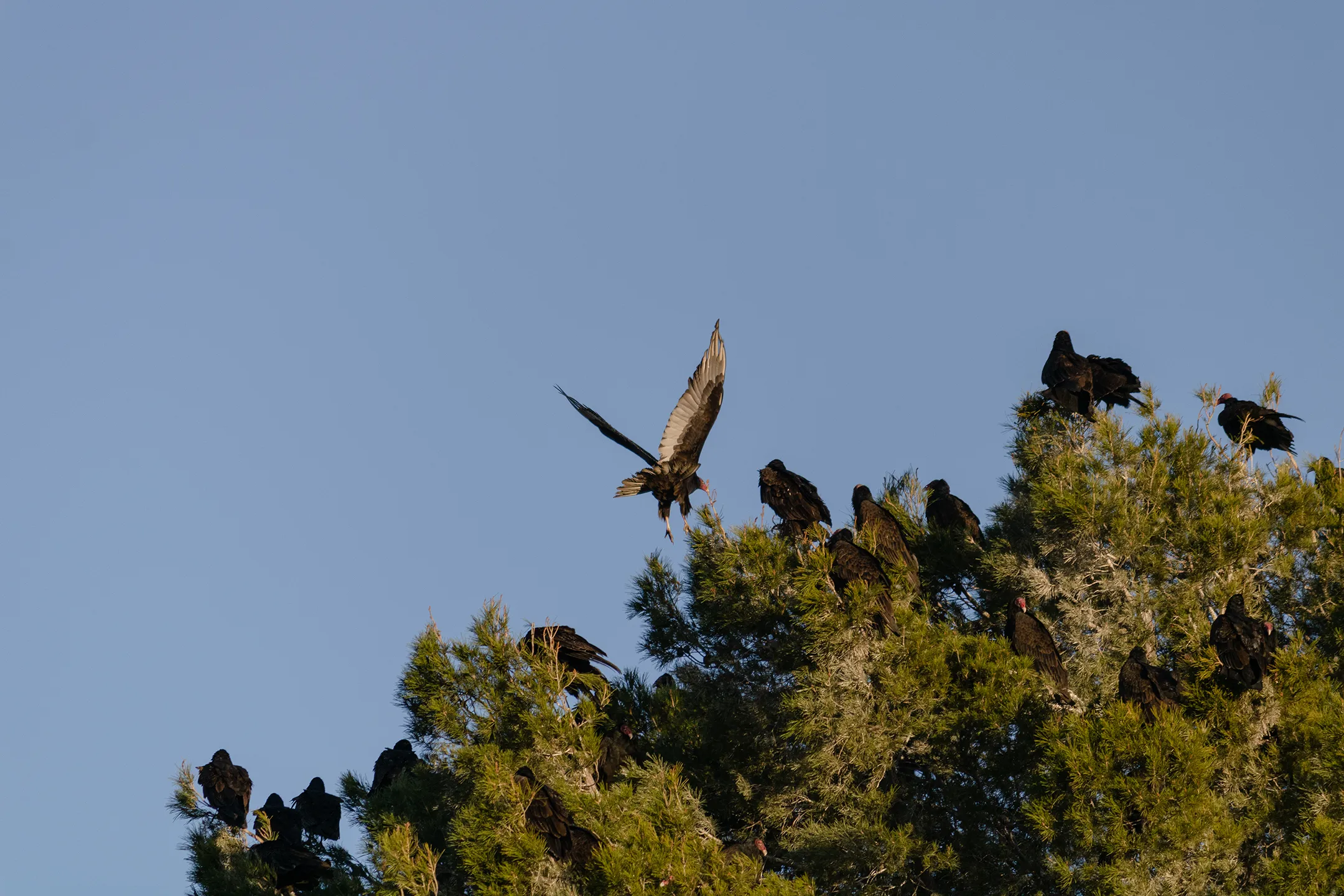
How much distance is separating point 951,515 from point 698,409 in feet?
9.75

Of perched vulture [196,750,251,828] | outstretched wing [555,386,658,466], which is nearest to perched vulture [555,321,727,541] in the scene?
outstretched wing [555,386,658,466]

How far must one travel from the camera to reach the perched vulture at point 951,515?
38.5 feet

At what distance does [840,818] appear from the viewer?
945 cm

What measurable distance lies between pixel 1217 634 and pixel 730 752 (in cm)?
357

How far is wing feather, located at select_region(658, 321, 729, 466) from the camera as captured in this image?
10.0 metres

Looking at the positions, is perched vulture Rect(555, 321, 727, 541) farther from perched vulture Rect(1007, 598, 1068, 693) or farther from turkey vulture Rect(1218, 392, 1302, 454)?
Result: turkey vulture Rect(1218, 392, 1302, 454)

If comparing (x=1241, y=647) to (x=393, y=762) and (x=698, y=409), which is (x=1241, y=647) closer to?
(x=698, y=409)

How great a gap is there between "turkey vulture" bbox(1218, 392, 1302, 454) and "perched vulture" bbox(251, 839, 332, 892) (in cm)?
843

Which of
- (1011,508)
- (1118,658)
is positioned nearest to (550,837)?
(1118,658)

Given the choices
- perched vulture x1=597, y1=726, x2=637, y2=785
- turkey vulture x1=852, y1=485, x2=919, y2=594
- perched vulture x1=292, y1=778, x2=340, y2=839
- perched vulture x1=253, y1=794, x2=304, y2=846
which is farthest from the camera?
perched vulture x1=292, y1=778, x2=340, y2=839

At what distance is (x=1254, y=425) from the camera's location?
11805 millimetres

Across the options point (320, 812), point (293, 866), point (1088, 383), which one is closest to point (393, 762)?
point (320, 812)

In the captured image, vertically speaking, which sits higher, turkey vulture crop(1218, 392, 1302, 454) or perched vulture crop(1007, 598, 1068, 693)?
turkey vulture crop(1218, 392, 1302, 454)

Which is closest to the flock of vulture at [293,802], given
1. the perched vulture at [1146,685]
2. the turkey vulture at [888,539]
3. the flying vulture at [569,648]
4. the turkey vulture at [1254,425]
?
the flying vulture at [569,648]
